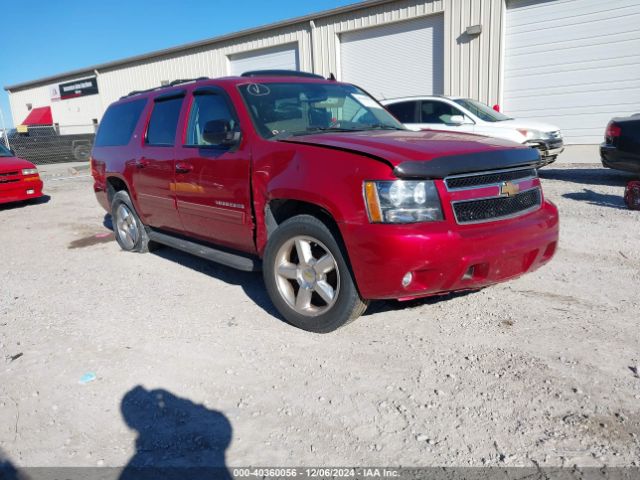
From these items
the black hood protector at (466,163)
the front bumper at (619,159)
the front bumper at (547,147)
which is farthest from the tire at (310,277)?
the front bumper at (547,147)

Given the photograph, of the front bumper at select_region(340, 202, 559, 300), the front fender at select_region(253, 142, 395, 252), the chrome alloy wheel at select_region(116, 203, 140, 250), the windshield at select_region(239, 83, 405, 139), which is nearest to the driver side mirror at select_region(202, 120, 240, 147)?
the windshield at select_region(239, 83, 405, 139)

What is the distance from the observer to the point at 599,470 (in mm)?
2176

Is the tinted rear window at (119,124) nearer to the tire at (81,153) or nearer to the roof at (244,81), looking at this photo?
the roof at (244,81)

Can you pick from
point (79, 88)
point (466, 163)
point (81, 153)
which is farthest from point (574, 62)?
point (79, 88)

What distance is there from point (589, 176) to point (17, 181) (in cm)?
1189

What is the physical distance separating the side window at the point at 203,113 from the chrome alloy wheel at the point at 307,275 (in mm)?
1335

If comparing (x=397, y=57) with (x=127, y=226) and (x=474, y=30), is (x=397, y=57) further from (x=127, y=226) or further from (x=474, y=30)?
(x=127, y=226)

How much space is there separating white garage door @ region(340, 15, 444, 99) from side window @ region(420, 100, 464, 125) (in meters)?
5.97

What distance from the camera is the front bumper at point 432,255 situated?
299 cm

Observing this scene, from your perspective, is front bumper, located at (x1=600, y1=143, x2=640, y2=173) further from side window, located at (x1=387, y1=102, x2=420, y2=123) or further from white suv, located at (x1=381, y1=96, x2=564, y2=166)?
side window, located at (x1=387, y1=102, x2=420, y2=123)

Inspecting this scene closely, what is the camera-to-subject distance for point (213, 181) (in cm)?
426

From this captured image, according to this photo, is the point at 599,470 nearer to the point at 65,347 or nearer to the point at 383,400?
the point at 383,400

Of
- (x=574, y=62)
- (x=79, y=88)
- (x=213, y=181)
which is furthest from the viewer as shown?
(x=79, y=88)

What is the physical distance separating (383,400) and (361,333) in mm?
863
